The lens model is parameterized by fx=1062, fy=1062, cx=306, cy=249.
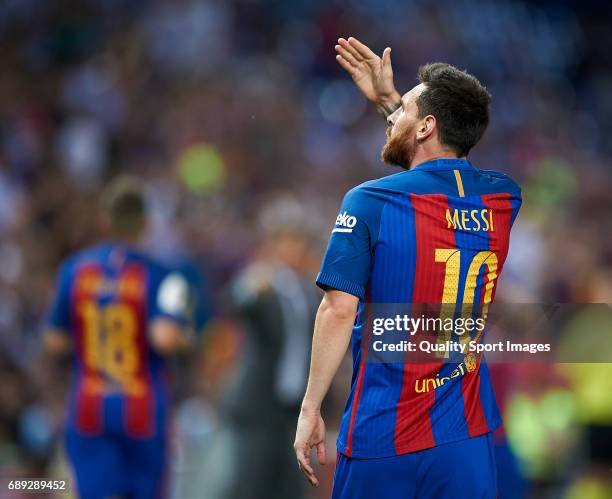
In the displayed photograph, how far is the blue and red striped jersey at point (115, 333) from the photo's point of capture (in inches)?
246

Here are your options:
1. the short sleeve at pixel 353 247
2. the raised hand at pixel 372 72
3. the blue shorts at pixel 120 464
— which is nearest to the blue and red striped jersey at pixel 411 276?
the short sleeve at pixel 353 247

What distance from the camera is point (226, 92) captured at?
13.5m

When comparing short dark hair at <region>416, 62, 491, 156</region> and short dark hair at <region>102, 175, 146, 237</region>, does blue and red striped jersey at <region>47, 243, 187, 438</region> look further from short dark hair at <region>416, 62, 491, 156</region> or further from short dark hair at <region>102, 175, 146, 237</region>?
short dark hair at <region>416, 62, 491, 156</region>

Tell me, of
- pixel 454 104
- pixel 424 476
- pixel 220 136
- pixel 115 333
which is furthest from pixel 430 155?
pixel 220 136

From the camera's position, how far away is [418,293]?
11.2ft

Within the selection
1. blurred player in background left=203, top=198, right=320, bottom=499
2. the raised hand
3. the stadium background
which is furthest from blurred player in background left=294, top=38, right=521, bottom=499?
the stadium background

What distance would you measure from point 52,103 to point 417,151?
9988 millimetres

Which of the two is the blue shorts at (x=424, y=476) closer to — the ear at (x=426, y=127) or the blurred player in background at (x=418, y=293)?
the blurred player in background at (x=418, y=293)

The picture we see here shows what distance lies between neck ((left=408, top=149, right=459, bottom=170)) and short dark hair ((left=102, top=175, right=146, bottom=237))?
3.16 metres

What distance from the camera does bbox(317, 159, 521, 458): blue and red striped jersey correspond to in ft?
11.1

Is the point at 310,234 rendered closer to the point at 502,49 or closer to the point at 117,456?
the point at 117,456

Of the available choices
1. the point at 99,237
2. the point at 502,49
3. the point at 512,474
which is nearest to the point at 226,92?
the point at 99,237

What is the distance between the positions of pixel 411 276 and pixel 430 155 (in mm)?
453

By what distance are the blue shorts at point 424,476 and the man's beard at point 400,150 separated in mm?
974
